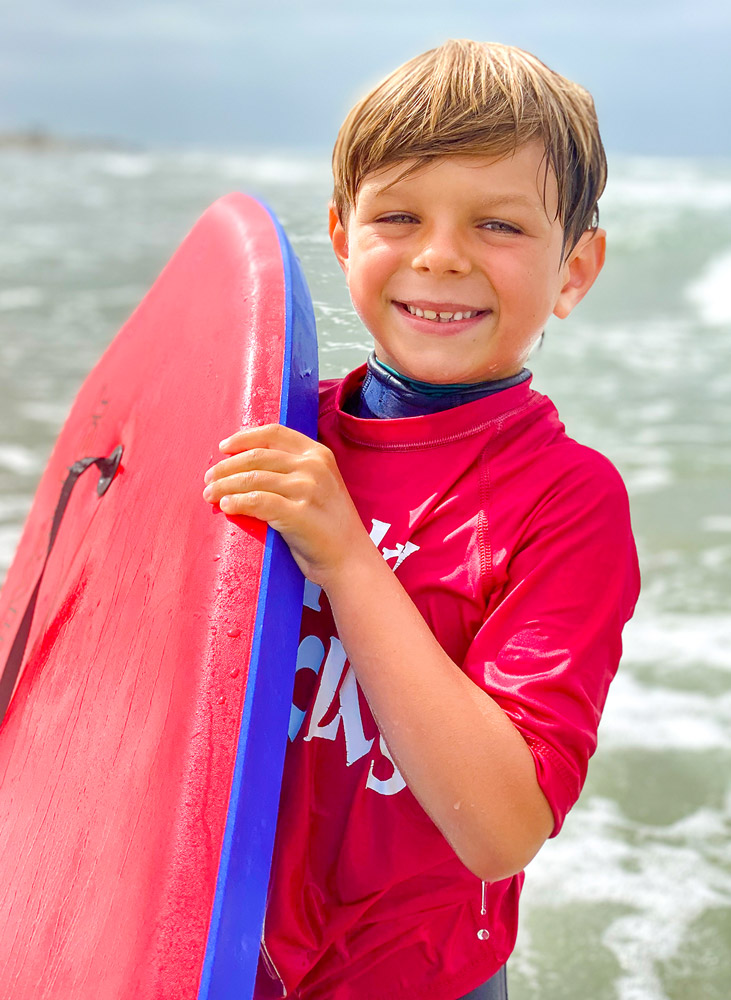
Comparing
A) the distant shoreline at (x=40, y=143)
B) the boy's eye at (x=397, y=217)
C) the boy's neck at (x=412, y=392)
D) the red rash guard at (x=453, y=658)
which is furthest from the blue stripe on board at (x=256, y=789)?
the distant shoreline at (x=40, y=143)

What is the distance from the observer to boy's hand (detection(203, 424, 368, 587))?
110cm

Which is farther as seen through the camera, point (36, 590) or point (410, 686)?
point (36, 590)

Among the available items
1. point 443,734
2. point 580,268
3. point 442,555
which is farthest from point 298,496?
point 580,268

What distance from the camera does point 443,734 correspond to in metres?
1.05

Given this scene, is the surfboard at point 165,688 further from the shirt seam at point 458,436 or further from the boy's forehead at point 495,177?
the boy's forehead at point 495,177

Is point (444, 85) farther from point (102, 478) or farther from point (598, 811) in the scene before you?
point (598, 811)

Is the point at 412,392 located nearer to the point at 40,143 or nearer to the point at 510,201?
the point at 510,201

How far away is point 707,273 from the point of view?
422 inches

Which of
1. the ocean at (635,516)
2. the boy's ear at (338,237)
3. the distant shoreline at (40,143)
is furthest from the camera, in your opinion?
the distant shoreline at (40,143)

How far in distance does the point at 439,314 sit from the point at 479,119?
21cm

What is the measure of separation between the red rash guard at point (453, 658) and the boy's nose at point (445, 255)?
146 millimetres

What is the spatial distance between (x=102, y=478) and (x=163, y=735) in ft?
2.00

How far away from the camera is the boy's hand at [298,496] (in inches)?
43.4

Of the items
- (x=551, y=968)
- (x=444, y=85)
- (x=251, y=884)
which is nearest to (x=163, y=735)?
(x=251, y=884)
